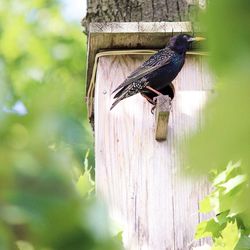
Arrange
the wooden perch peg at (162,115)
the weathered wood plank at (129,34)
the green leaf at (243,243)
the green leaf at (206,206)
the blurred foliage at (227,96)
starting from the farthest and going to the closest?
1. the weathered wood plank at (129,34)
2. the wooden perch peg at (162,115)
3. the green leaf at (206,206)
4. the green leaf at (243,243)
5. the blurred foliage at (227,96)

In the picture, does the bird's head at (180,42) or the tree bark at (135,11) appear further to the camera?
the tree bark at (135,11)

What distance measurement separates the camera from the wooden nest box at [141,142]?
3.42m

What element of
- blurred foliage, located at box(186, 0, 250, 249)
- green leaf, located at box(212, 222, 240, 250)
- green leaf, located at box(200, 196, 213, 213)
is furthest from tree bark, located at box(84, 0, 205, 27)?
blurred foliage, located at box(186, 0, 250, 249)

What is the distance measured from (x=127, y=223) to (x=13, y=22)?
16.9 ft

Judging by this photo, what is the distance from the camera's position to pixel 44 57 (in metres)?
7.95

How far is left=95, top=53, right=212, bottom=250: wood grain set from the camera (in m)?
3.41

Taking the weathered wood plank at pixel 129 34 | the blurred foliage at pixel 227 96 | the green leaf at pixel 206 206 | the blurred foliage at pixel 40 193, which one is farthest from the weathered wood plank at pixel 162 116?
the blurred foliage at pixel 227 96

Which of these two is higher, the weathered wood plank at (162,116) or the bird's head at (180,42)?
the bird's head at (180,42)

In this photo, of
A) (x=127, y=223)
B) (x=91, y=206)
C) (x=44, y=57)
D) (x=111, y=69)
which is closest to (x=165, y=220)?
(x=127, y=223)

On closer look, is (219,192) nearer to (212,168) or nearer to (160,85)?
(160,85)

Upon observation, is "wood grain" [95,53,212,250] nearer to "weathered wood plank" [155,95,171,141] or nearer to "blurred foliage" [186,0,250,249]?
Answer: "weathered wood plank" [155,95,171,141]

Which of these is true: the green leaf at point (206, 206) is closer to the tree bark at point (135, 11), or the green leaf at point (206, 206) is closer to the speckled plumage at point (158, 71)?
the speckled plumage at point (158, 71)

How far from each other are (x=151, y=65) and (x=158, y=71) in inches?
7.9

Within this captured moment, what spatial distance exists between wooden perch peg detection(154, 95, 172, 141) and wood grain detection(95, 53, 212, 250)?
0.16 ft
